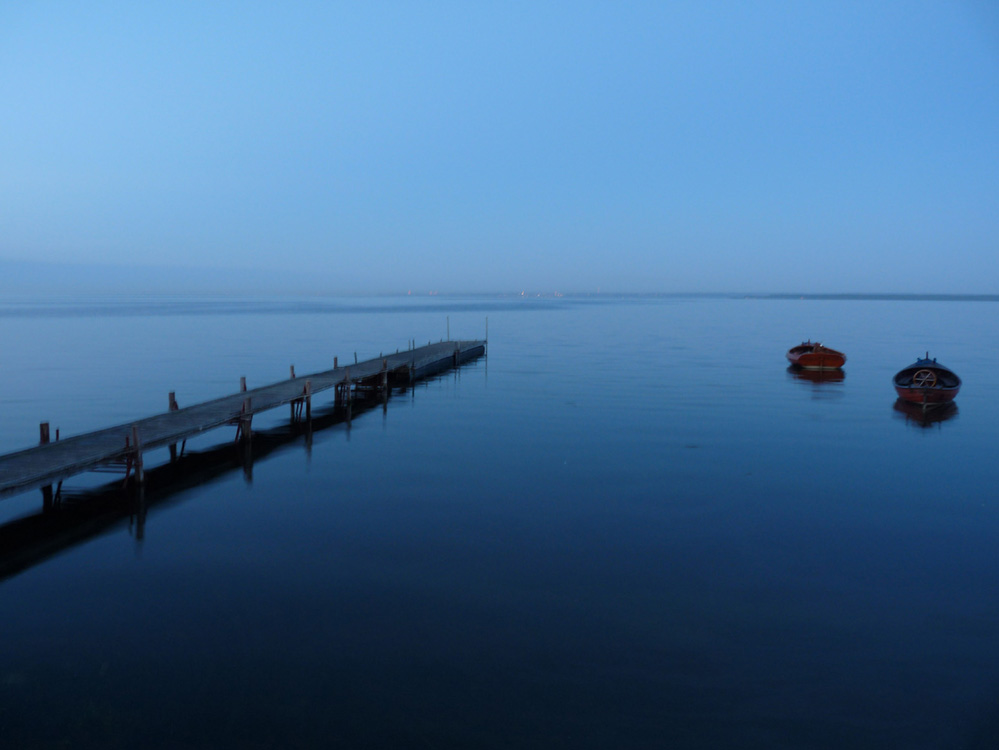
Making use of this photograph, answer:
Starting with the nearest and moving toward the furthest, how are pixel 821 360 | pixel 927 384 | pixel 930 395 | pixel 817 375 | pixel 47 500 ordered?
pixel 47 500
pixel 930 395
pixel 927 384
pixel 817 375
pixel 821 360

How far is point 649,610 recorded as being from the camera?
14.4m

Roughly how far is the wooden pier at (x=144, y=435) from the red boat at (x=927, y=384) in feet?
104

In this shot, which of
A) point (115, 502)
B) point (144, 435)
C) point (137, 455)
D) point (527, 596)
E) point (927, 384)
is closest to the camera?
point (527, 596)

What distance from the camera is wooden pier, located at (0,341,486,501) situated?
1870 centimetres

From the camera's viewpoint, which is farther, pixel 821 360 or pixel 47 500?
pixel 821 360

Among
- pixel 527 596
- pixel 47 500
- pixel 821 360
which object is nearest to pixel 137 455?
pixel 47 500

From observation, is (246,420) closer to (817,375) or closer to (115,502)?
(115,502)

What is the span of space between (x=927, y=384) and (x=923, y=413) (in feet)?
12.1

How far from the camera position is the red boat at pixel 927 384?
40.7 meters

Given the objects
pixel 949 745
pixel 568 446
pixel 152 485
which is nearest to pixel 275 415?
pixel 152 485

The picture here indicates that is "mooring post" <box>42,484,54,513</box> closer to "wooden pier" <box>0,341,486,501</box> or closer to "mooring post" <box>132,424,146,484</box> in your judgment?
"wooden pier" <box>0,341,486,501</box>

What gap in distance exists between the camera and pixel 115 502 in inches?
837

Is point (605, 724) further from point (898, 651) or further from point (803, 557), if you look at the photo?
point (803, 557)

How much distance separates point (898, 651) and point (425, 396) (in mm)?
33847
